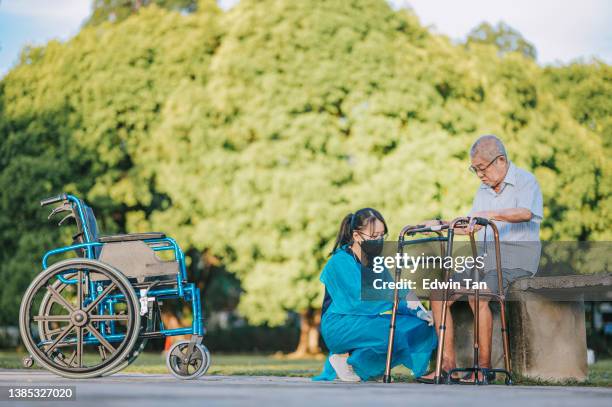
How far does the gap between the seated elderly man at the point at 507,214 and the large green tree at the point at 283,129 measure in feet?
37.6

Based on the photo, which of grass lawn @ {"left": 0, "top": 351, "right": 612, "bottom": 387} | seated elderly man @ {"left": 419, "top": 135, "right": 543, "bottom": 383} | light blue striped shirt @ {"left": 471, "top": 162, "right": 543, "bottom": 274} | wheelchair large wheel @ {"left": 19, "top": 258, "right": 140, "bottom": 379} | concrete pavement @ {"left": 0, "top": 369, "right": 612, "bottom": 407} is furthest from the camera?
grass lawn @ {"left": 0, "top": 351, "right": 612, "bottom": 387}

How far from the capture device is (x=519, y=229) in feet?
22.0

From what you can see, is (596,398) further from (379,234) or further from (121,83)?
(121,83)

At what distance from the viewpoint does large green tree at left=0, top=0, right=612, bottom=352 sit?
18828 mm

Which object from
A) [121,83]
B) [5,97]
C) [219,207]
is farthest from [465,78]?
[5,97]

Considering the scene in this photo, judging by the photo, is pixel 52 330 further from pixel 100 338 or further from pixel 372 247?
pixel 372 247

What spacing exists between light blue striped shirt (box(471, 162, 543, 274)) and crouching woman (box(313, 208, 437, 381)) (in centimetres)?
68

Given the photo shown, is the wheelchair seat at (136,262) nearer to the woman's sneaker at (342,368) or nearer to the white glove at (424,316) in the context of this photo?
the woman's sneaker at (342,368)

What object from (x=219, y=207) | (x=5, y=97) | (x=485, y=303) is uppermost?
(x=5, y=97)

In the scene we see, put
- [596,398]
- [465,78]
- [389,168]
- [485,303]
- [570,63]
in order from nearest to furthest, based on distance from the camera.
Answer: [596,398], [485,303], [389,168], [465,78], [570,63]

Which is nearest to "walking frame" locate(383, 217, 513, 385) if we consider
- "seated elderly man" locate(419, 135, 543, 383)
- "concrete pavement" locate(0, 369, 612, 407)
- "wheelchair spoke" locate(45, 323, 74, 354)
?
"seated elderly man" locate(419, 135, 543, 383)

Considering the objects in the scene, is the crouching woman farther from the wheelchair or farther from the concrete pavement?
the concrete pavement

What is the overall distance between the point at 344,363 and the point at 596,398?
237 centimetres

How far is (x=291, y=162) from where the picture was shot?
19.3 metres
